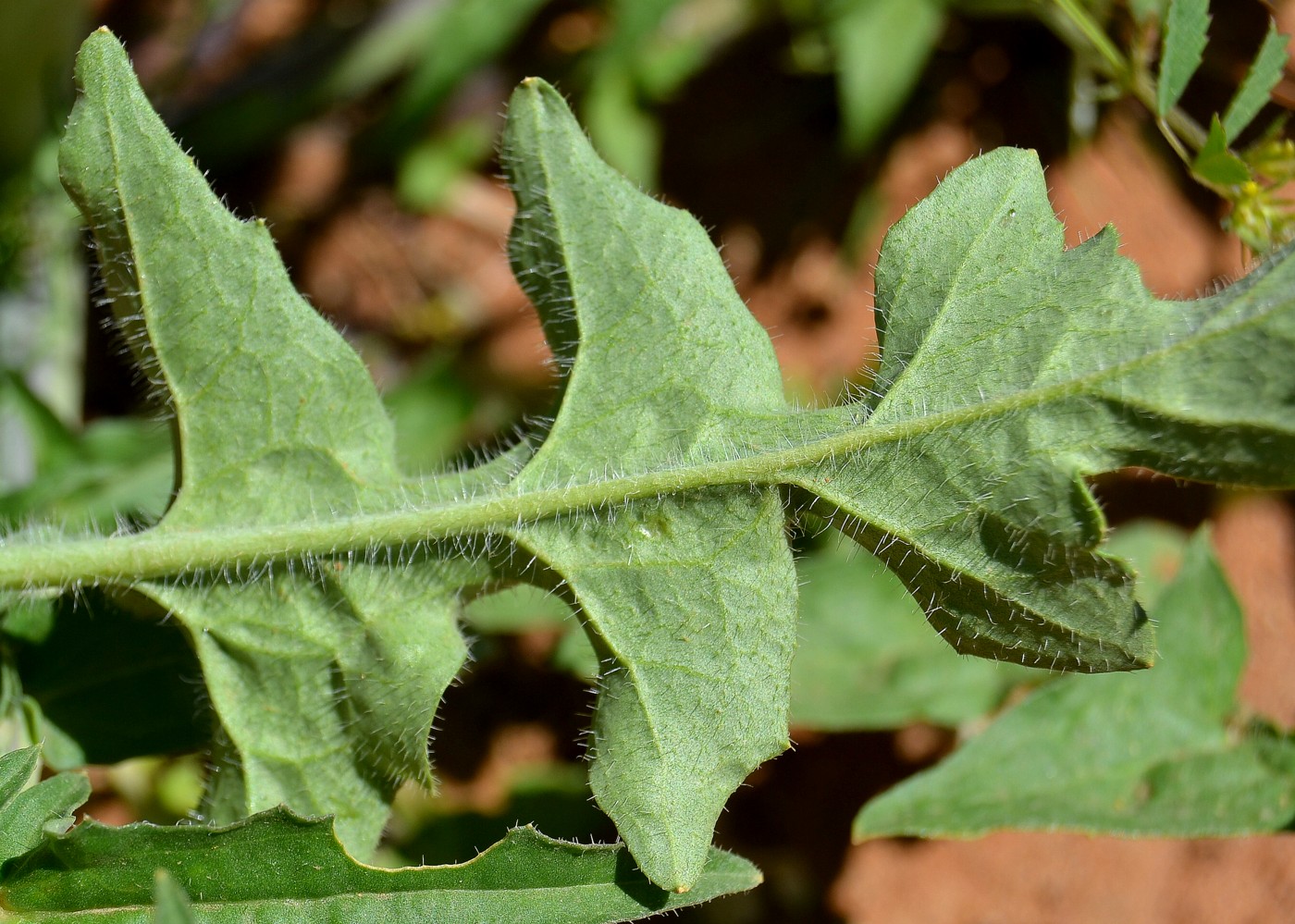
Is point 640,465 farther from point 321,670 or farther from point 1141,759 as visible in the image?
point 1141,759

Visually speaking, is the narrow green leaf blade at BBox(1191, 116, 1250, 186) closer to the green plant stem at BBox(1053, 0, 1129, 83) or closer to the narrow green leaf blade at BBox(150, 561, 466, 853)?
the green plant stem at BBox(1053, 0, 1129, 83)

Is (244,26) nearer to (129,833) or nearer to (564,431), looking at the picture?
(564,431)

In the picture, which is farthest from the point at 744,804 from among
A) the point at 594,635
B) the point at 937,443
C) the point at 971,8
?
the point at 971,8

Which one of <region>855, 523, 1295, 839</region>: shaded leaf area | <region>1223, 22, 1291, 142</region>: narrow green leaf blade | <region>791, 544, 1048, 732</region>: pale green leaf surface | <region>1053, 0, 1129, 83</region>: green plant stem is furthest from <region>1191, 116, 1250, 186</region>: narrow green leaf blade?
<region>791, 544, 1048, 732</region>: pale green leaf surface

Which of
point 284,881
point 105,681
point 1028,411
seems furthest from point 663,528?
point 105,681

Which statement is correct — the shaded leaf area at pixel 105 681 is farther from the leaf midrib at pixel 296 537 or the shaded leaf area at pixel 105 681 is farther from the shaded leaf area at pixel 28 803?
the shaded leaf area at pixel 28 803

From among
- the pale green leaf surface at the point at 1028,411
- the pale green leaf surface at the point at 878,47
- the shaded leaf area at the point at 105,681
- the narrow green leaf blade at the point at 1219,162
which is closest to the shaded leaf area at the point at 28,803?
the shaded leaf area at the point at 105,681
